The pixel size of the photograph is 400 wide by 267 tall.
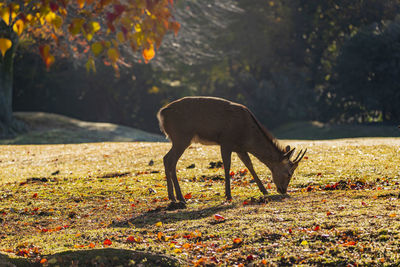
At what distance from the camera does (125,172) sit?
17734 mm

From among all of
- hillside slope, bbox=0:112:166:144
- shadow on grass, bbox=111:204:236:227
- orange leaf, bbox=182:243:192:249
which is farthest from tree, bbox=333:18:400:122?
orange leaf, bbox=182:243:192:249

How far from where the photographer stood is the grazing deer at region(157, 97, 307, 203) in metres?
12.6

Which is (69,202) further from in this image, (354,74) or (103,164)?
(354,74)

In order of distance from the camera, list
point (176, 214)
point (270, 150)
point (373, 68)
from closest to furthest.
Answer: point (176, 214)
point (270, 150)
point (373, 68)

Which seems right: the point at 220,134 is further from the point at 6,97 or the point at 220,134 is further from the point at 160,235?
the point at 6,97

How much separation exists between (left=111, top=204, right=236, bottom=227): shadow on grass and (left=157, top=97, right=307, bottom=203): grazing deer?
1082 millimetres

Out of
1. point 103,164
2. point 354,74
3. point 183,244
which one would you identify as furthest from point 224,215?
point 354,74

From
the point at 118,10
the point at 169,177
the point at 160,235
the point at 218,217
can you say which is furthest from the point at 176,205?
the point at 118,10

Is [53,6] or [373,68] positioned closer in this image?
[53,6]

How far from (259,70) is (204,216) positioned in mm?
36691

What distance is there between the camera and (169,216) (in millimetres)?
10977

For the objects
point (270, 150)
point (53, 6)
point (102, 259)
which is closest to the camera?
point (53, 6)

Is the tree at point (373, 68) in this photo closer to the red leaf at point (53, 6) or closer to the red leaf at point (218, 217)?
the red leaf at point (218, 217)

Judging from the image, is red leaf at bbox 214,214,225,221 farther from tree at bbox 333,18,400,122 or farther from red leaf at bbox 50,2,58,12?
tree at bbox 333,18,400,122
